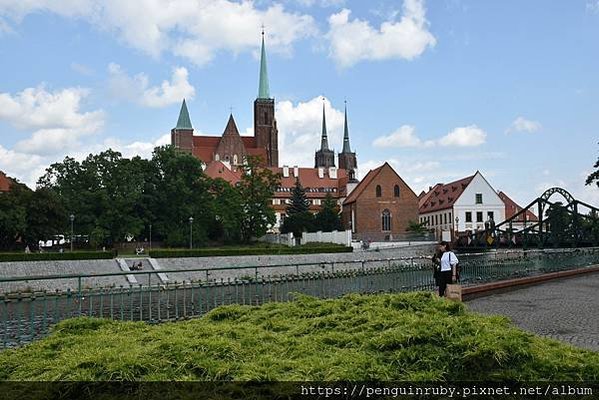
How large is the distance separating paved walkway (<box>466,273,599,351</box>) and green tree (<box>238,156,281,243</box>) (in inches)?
1932

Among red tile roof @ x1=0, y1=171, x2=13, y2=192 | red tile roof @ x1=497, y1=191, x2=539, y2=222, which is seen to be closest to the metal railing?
red tile roof @ x1=0, y1=171, x2=13, y2=192

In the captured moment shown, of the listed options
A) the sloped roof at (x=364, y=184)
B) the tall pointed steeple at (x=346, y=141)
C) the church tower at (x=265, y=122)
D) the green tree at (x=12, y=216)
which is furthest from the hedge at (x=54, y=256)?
the tall pointed steeple at (x=346, y=141)

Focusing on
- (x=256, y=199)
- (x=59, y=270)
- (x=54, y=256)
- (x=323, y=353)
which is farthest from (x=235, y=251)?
(x=323, y=353)

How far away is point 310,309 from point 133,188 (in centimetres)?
5433

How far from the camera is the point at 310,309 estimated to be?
8477 millimetres

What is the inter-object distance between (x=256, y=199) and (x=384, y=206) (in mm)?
19410

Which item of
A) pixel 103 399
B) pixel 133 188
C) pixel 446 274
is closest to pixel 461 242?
pixel 133 188

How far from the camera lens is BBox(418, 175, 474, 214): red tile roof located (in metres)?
80.1

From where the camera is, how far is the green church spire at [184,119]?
110875 mm

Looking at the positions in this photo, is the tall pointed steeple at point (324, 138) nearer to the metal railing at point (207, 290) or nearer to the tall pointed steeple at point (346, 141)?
the tall pointed steeple at point (346, 141)

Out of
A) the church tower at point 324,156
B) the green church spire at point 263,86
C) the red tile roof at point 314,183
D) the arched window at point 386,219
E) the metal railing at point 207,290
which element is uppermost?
the green church spire at point 263,86

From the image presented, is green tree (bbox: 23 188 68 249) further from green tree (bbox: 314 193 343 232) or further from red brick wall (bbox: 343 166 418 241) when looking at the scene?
red brick wall (bbox: 343 166 418 241)

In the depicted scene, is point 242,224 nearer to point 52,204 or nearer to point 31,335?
point 52,204

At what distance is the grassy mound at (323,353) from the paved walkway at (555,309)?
11.2 feet
